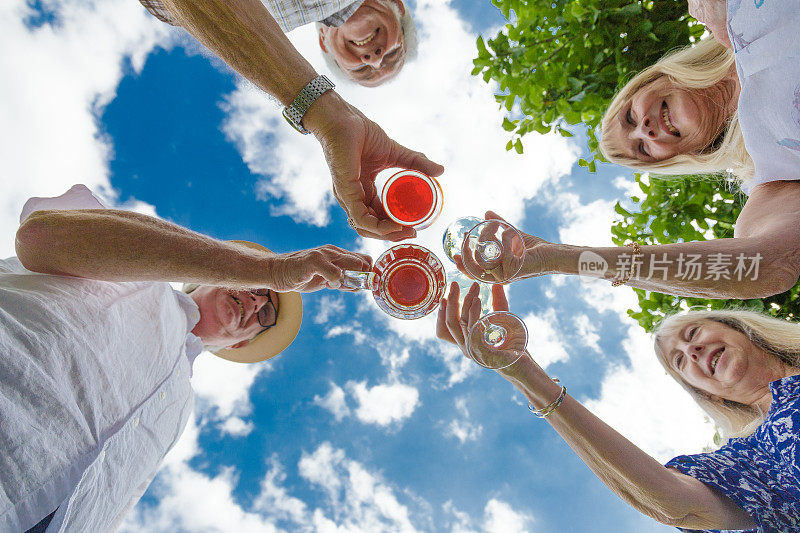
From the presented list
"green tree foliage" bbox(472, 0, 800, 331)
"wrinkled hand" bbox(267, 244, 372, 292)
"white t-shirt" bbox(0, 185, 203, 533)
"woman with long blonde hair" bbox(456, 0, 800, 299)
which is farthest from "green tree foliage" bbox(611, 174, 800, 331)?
"white t-shirt" bbox(0, 185, 203, 533)

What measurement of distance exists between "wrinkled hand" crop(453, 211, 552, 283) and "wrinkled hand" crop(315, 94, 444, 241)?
0.44 metres

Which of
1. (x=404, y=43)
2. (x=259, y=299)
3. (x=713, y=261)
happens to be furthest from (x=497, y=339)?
(x=404, y=43)

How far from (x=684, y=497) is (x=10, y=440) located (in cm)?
271

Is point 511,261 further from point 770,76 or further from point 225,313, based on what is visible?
point 225,313

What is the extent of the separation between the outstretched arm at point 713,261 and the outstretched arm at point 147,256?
840 millimetres

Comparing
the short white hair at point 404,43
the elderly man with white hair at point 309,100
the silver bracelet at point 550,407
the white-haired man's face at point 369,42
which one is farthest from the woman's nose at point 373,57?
the silver bracelet at point 550,407

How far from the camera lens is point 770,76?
1599 millimetres

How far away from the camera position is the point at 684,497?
2.04 meters

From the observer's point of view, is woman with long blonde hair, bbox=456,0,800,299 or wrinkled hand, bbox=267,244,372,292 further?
wrinkled hand, bbox=267,244,372,292

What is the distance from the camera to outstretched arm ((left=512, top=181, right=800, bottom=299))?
5.66ft

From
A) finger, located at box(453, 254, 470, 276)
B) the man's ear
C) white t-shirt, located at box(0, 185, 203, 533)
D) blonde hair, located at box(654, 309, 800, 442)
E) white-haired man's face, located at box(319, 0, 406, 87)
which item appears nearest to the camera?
white t-shirt, located at box(0, 185, 203, 533)

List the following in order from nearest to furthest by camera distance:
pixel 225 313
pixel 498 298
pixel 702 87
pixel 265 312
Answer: pixel 498 298
pixel 702 87
pixel 225 313
pixel 265 312

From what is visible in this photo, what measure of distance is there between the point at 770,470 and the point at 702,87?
2.18 metres

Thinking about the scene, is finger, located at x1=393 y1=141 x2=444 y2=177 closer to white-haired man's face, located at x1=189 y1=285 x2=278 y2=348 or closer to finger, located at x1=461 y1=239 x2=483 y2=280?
finger, located at x1=461 y1=239 x2=483 y2=280
